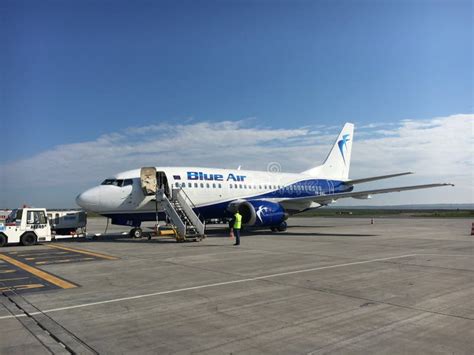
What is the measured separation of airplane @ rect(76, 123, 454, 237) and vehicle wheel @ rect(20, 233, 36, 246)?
262cm

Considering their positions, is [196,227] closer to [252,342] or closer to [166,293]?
[166,293]

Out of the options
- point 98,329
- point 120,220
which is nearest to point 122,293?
point 98,329

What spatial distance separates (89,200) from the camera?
1997 centimetres

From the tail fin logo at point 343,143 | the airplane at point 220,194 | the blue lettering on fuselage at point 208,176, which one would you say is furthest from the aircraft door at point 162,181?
the tail fin logo at point 343,143

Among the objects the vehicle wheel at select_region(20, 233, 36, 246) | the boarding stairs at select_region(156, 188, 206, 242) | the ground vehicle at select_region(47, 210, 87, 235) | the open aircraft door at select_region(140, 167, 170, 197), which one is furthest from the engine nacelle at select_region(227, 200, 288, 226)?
the vehicle wheel at select_region(20, 233, 36, 246)

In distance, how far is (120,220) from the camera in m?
21.1

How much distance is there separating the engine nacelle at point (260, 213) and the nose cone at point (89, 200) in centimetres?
790

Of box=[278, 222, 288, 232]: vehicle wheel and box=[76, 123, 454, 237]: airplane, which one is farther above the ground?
box=[76, 123, 454, 237]: airplane

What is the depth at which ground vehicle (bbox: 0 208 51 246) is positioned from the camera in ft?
61.9

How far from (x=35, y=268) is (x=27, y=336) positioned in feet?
23.0

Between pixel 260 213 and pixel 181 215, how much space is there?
438cm

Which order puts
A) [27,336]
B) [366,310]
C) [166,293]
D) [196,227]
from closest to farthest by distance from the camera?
[27,336] < [366,310] < [166,293] < [196,227]

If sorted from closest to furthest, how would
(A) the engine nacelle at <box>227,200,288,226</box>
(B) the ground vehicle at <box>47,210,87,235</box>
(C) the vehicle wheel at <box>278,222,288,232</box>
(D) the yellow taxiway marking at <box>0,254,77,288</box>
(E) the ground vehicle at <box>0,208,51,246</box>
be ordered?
(D) the yellow taxiway marking at <box>0,254,77,288</box>, (E) the ground vehicle at <box>0,208,51,246</box>, (A) the engine nacelle at <box>227,200,288,226</box>, (B) the ground vehicle at <box>47,210,87,235</box>, (C) the vehicle wheel at <box>278,222,288,232</box>

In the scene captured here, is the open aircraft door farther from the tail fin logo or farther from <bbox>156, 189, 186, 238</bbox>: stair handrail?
the tail fin logo
